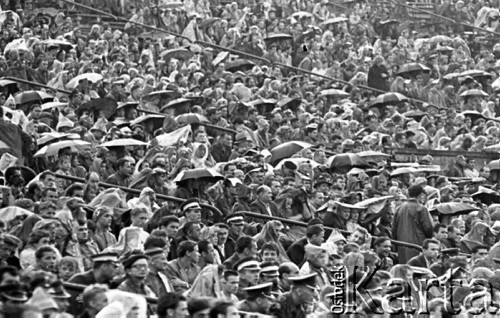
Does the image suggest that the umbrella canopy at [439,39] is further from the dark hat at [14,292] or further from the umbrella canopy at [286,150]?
the dark hat at [14,292]

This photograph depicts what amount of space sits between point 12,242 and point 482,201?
12.3m

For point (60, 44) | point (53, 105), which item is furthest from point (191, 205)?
point (60, 44)

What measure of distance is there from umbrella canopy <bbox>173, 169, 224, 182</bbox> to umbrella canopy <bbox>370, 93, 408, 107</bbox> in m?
10.6

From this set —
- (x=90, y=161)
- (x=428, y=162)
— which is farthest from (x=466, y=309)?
(x=428, y=162)

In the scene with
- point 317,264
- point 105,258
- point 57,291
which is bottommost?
point 317,264

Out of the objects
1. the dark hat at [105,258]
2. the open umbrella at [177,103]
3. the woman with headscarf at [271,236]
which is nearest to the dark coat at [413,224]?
the woman with headscarf at [271,236]

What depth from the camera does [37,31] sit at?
36.2 metres

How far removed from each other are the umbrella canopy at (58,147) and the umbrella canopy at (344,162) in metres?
4.93

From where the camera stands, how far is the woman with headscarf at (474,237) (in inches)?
1006

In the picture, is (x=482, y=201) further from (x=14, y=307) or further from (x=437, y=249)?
(x=14, y=307)

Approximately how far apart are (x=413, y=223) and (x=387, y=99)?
421 inches

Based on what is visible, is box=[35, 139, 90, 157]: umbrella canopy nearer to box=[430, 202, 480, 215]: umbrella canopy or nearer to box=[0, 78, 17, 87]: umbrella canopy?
box=[0, 78, 17, 87]: umbrella canopy

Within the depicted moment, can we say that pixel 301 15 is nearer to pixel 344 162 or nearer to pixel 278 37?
pixel 278 37

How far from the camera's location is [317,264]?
21547 millimetres
